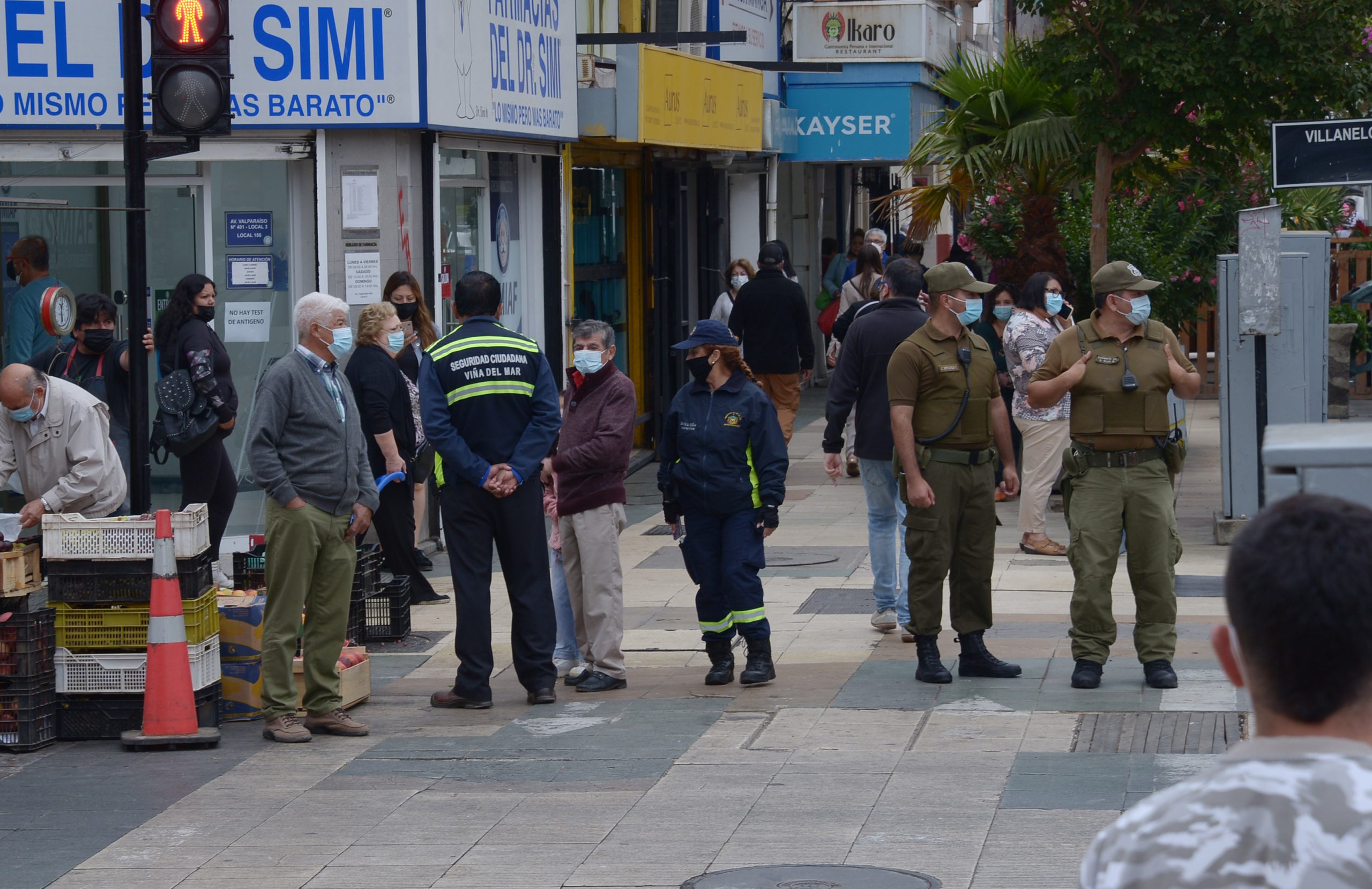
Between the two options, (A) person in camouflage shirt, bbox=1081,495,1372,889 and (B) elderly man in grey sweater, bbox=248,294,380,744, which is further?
(B) elderly man in grey sweater, bbox=248,294,380,744

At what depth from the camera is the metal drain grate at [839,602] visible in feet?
35.9

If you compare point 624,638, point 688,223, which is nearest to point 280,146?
point 624,638

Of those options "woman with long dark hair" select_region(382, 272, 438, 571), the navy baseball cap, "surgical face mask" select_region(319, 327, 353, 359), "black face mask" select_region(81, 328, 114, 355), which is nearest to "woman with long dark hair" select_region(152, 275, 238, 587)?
"black face mask" select_region(81, 328, 114, 355)

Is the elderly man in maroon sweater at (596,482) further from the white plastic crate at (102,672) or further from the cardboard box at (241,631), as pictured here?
the white plastic crate at (102,672)

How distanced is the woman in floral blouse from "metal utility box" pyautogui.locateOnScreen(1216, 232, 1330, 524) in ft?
3.44

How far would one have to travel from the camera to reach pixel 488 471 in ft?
28.0

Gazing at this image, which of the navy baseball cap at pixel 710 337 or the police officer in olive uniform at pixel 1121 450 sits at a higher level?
the navy baseball cap at pixel 710 337

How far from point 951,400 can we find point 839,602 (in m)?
2.69

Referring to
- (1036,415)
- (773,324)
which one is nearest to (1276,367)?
(1036,415)

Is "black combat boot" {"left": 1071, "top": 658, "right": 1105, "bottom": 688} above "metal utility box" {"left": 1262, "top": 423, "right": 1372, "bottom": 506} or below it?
below

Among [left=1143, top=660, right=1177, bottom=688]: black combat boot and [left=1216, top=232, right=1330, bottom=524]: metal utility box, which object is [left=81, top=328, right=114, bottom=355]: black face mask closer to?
[left=1143, top=660, right=1177, bottom=688]: black combat boot

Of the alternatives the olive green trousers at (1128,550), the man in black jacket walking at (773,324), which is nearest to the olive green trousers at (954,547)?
the olive green trousers at (1128,550)

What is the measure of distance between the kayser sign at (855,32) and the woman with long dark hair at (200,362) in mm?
15163

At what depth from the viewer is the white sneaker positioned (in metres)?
10.1
